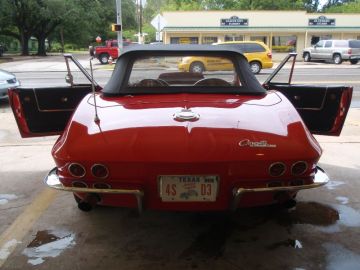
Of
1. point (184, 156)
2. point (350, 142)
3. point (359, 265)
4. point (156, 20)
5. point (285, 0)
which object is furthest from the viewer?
point (285, 0)

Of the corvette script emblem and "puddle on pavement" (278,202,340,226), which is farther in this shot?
"puddle on pavement" (278,202,340,226)

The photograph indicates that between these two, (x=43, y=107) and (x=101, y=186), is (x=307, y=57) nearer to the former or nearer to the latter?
(x=43, y=107)

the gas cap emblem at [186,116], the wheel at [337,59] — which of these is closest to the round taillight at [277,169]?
the gas cap emblem at [186,116]

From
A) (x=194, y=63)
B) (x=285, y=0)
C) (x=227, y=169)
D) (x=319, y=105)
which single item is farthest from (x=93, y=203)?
Result: (x=285, y=0)

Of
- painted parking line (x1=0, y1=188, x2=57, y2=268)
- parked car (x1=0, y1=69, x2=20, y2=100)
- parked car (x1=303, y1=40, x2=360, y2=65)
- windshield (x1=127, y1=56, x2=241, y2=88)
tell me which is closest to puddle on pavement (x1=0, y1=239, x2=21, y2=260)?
painted parking line (x1=0, y1=188, x2=57, y2=268)

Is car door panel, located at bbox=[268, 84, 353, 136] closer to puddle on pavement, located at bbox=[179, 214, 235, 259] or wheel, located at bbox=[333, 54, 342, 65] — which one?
puddle on pavement, located at bbox=[179, 214, 235, 259]

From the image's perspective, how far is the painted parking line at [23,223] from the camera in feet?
11.6

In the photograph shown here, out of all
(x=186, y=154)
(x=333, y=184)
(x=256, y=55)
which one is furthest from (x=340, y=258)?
(x=256, y=55)

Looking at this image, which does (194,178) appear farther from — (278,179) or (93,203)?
(93,203)

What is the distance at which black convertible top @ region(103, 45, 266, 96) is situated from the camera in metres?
3.92

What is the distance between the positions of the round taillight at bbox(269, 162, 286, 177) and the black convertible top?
41.9 inches

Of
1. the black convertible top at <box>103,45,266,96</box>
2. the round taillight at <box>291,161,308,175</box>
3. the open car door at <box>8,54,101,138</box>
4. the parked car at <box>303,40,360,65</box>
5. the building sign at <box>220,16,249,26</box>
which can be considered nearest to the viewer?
the round taillight at <box>291,161,308,175</box>

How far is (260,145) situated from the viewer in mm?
2953

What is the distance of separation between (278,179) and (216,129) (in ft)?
1.78
